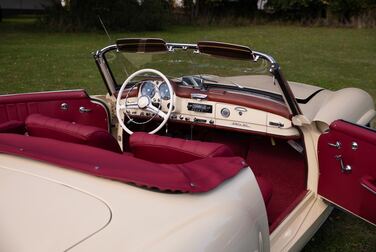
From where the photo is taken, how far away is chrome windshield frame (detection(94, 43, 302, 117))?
120 inches

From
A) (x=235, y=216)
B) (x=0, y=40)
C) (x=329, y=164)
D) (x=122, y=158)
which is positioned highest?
(x=122, y=158)

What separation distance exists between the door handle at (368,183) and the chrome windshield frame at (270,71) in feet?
2.11

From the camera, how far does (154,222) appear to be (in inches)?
70.6

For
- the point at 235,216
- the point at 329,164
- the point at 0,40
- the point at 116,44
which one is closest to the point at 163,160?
the point at 235,216

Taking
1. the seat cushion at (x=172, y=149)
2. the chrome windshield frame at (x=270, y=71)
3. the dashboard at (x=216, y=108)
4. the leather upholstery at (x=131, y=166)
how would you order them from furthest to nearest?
the dashboard at (x=216, y=108) → the chrome windshield frame at (x=270, y=71) → the seat cushion at (x=172, y=149) → the leather upholstery at (x=131, y=166)

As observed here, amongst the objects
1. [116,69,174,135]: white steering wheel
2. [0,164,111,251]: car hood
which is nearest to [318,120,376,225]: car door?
[116,69,174,135]: white steering wheel

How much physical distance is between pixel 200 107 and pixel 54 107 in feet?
3.59

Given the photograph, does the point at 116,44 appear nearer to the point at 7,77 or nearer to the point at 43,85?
the point at 43,85

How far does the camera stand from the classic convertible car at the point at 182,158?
1798mm

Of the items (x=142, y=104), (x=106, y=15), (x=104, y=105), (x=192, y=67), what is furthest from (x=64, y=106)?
(x=106, y=15)

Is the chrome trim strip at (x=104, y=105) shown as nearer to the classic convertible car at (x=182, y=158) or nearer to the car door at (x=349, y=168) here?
the classic convertible car at (x=182, y=158)

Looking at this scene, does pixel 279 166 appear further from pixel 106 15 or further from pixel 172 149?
pixel 106 15

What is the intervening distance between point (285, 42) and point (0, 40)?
10.0 metres

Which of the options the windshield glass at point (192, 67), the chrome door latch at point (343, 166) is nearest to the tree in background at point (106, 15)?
the windshield glass at point (192, 67)
